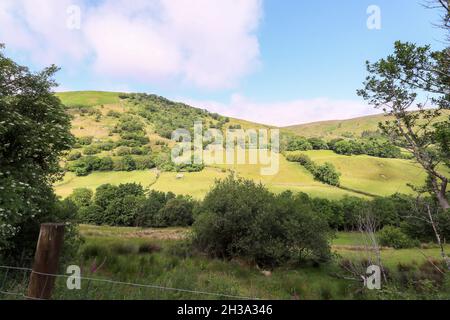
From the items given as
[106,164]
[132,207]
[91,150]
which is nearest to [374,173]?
[132,207]

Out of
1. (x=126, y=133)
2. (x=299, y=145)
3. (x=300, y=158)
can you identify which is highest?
(x=126, y=133)

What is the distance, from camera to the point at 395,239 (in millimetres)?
48469

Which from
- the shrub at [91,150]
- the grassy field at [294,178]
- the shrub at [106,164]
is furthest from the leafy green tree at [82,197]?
the shrub at [91,150]

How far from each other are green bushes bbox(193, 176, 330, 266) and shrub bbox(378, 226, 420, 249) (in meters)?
22.7

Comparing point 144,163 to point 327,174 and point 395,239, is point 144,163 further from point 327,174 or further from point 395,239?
point 395,239

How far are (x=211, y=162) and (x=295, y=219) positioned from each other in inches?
3123

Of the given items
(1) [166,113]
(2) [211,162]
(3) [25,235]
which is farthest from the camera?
(1) [166,113]

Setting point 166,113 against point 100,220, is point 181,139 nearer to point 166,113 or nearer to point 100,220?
point 166,113

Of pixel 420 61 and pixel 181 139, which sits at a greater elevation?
pixel 181 139

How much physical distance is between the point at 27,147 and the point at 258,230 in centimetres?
2129

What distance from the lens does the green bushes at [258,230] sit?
29.3m

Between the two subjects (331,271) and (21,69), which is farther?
(331,271)
